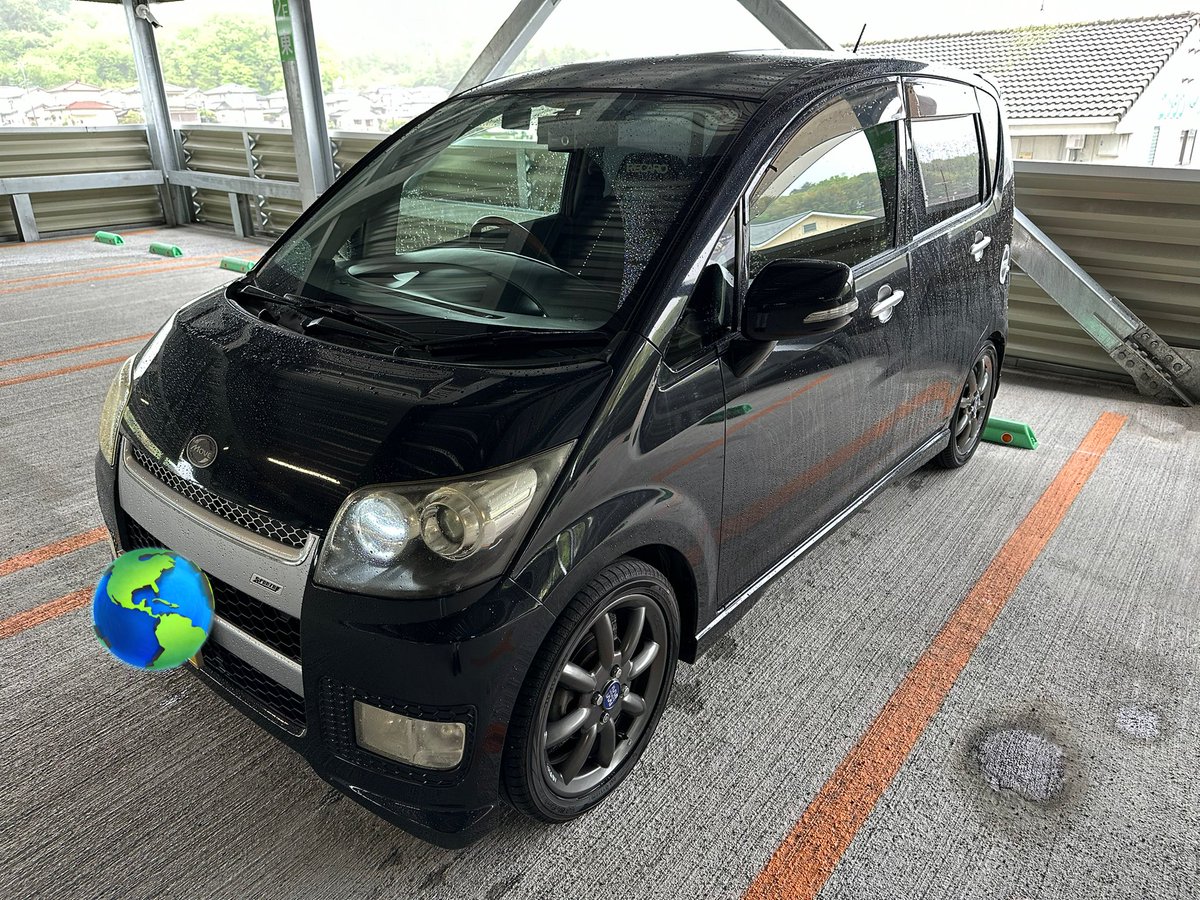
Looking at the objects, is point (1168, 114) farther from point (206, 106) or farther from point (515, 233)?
point (206, 106)

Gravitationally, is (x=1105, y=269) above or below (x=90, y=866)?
above

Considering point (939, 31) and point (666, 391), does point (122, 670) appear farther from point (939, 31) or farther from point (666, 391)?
point (939, 31)

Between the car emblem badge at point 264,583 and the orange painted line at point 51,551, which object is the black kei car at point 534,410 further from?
the orange painted line at point 51,551

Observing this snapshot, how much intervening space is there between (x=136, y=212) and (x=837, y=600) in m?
11.0

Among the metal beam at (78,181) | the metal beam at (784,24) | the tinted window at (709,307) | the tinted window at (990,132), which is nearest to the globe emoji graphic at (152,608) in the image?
the tinted window at (709,307)

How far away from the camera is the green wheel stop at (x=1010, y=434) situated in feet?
13.1

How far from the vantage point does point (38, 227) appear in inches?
389

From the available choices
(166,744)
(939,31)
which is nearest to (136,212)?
(939,31)

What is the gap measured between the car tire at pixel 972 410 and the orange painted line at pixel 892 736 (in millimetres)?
390

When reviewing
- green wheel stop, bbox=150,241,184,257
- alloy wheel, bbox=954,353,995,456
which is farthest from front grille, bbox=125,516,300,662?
green wheel stop, bbox=150,241,184,257

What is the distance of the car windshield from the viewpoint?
6.32ft

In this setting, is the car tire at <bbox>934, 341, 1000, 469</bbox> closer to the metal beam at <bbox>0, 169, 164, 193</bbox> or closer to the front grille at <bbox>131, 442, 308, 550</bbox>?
the front grille at <bbox>131, 442, 308, 550</bbox>

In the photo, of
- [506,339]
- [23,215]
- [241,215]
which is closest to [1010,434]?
[506,339]

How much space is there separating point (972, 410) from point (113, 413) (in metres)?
3.20
